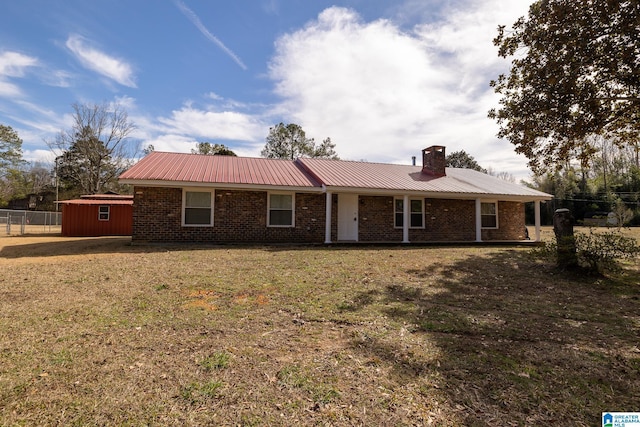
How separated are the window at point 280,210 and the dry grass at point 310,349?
21.0 feet

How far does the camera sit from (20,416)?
93.8 inches

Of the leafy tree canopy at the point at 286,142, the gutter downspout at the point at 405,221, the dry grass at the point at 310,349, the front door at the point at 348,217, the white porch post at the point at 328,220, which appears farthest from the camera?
the leafy tree canopy at the point at 286,142

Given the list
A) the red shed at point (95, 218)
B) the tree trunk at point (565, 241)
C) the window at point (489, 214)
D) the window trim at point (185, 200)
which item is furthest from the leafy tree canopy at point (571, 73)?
the red shed at point (95, 218)

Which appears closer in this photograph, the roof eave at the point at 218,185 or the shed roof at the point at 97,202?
the roof eave at the point at 218,185

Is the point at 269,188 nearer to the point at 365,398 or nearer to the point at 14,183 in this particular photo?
the point at 365,398

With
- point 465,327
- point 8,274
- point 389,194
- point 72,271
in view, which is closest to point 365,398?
point 465,327

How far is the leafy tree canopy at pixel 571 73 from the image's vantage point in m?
8.05

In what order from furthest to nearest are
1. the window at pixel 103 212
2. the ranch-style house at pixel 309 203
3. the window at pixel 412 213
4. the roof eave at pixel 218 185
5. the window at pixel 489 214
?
the window at pixel 103 212, the window at pixel 489 214, the window at pixel 412 213, the ranch-style house at pixel 309 203, the roof eave at pixel 218 185

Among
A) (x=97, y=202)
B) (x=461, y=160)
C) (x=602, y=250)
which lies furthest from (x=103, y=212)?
(x=461, y=160)

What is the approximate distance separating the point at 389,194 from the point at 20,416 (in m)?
13.4

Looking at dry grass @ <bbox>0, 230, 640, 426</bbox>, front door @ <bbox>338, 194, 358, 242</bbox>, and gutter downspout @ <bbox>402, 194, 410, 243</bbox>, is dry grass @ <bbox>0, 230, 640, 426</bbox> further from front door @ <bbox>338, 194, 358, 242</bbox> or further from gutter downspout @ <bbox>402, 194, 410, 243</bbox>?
front door @ <bbox>338, 194, 358, 242</bbox>

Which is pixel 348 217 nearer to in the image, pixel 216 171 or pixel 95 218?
pixel 216 171

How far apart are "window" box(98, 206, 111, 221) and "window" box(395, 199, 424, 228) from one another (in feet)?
53.2

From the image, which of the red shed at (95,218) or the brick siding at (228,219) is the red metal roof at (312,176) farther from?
the red shed at (95,218)
